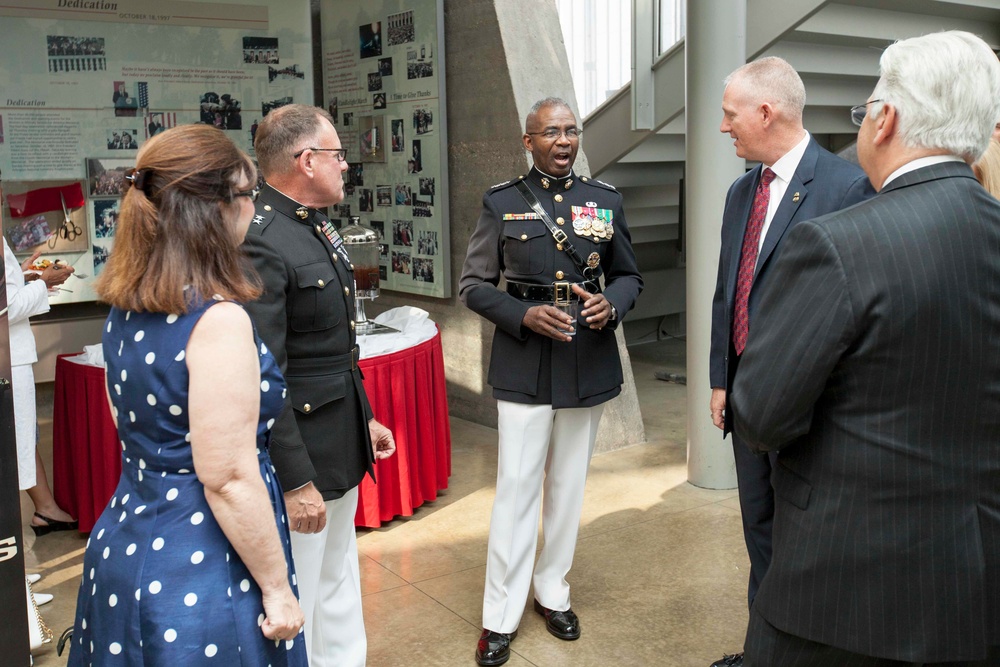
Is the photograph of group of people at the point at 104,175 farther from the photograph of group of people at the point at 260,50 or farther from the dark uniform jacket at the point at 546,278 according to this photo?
the dark uniform jacket at the point at 546,278

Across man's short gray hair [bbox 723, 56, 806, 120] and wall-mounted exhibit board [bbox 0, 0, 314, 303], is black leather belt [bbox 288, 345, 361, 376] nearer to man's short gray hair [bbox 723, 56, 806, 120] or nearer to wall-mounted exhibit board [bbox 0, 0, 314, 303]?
man's short gray hair [bbox 723, 56, 806, 120]

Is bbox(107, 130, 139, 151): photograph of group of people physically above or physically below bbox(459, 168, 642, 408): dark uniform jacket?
above

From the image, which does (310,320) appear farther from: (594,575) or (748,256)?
(594,575)

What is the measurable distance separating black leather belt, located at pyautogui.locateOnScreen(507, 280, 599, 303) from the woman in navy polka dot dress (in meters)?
1.57

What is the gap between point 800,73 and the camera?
6.15 metres

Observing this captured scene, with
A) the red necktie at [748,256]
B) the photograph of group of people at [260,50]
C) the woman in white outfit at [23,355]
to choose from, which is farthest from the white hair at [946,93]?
the photograph of group of people at [260,50]

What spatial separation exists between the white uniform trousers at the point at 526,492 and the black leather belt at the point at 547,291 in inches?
14.3

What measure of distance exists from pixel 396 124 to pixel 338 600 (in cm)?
Answer: 453

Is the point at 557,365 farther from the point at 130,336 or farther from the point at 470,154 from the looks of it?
the point at 470,154

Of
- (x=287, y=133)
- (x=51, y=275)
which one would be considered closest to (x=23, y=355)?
(x=51, y=275)

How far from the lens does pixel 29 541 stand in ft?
13.9

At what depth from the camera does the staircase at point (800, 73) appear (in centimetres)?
542

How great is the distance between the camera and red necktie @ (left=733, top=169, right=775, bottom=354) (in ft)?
9.24

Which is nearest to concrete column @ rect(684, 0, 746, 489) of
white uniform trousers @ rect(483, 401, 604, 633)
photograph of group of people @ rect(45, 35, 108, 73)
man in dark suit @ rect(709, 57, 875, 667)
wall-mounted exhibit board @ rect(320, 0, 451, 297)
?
white uniform trousers @ rect(483, 401, 604, 633)
